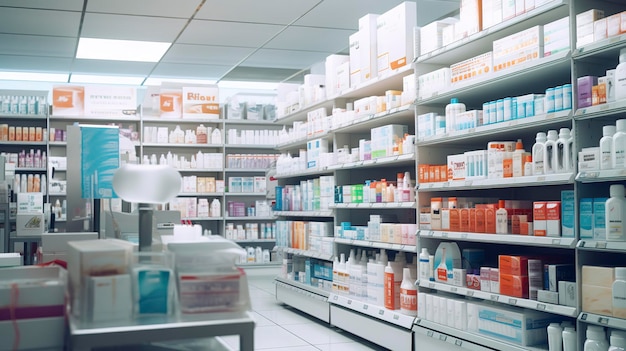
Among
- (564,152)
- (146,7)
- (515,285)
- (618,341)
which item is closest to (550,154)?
(564,152)

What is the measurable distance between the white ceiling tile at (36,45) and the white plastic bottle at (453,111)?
243 inches

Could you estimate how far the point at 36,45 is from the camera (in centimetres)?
891

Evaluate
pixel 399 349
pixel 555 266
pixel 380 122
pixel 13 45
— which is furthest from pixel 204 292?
pixel 13 45

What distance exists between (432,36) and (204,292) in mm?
3179

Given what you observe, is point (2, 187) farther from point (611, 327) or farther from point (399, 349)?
point (611, 327)

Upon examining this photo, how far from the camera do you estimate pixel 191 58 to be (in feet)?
32.3

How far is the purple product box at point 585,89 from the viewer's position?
3247mm

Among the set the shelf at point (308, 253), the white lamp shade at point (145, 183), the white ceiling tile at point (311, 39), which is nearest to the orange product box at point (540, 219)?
the white lamp shade at point (145, 183)

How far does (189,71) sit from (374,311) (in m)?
7.02

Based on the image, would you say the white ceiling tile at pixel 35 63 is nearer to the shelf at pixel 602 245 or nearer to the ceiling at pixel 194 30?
the ceiling at pixel 194 30

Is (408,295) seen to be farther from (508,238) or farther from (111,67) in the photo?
(111,67)

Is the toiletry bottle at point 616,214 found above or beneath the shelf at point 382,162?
beneath

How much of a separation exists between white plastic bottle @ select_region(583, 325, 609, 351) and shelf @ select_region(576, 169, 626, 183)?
0.76 meters

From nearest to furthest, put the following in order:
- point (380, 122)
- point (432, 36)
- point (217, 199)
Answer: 1. point (432, 36)
2. point (380, 122)
3. point (217, 199)
